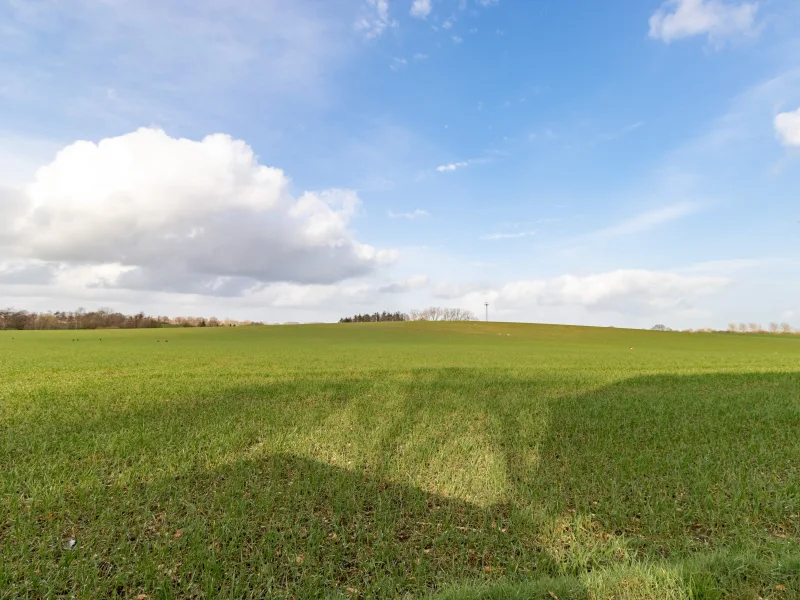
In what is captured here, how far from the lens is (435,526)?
6.40 metres

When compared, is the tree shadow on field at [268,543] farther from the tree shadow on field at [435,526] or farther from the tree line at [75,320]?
the tree line at [75,320]

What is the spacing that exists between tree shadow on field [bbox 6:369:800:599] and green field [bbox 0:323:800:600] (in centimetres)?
3

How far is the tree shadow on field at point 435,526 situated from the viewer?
5.07 meters

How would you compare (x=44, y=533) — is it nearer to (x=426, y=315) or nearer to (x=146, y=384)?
(x=146, y=384)

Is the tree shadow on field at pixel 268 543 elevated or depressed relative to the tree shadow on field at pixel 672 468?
depressed

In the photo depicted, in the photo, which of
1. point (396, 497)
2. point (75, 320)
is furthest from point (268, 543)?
point (75, 320)

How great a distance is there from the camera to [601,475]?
322 inches

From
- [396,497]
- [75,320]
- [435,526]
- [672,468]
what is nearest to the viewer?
[435,526]

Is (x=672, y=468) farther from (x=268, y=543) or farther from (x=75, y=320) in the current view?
(x=75, y=320)

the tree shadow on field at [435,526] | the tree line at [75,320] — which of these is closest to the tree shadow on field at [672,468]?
the tree shadow on field at [435,526]

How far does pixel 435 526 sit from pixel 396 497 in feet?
3.55

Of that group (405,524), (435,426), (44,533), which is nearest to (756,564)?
(405,524)

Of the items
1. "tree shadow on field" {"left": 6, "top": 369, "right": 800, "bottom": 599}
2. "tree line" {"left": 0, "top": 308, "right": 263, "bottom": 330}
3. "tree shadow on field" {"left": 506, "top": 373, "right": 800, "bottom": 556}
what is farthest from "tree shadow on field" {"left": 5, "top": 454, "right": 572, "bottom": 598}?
"tree line" {"left": 0, "top": 308, "right": 263, "bottom": 330}

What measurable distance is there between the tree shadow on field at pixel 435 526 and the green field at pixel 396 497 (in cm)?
3
